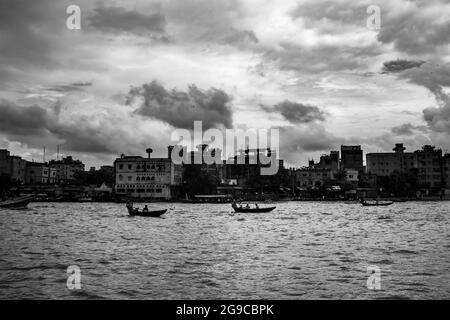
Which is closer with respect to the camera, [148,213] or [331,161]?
[148,213]

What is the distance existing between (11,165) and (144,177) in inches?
1811

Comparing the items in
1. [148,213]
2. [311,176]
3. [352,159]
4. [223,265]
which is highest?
[352,159]

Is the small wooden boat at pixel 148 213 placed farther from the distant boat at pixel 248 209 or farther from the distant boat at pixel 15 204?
the distant boat at pixel 15 204

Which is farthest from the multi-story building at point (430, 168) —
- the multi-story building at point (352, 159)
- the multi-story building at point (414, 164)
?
the multi-story building at point (352, 159)

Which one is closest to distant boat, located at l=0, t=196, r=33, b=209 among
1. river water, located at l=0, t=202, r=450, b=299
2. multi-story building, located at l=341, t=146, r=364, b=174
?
river water, located at l=0, t=202, r=450, b=299

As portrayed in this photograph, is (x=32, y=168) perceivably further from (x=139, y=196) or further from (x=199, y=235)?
(x=199, y=235)

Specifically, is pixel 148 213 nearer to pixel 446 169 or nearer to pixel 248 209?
pixel 248 209

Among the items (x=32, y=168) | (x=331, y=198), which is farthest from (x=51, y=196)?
(x=331, y=198)

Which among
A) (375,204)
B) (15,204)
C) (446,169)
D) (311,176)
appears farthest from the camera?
(311,176)

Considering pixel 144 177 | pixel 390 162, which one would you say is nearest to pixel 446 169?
pixel 390 162

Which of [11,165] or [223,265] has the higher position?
[11,165]

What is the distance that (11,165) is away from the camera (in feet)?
509

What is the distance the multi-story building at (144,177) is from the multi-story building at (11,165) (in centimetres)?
3334

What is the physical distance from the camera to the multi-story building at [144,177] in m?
141
